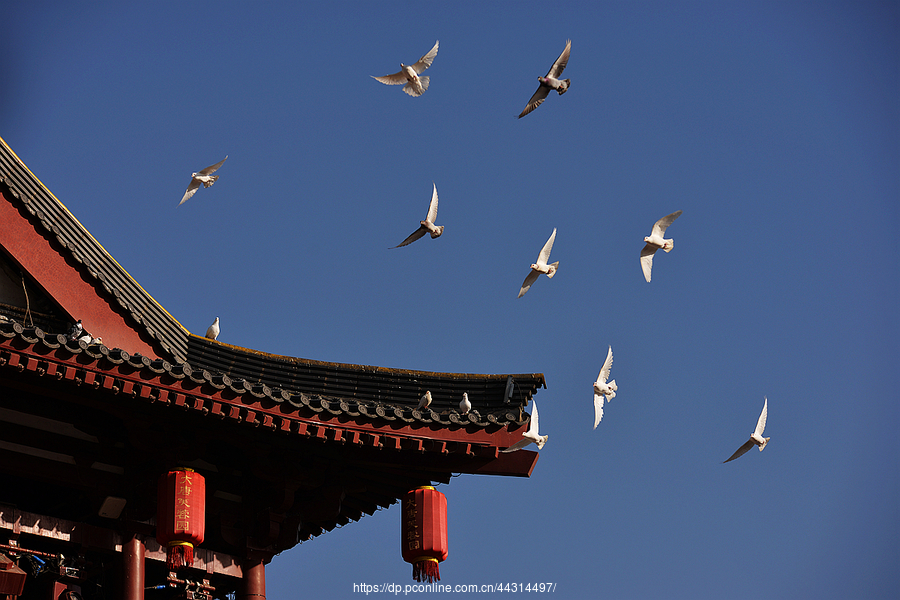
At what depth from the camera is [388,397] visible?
45.5ft

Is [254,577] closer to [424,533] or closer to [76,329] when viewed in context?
[424,533]

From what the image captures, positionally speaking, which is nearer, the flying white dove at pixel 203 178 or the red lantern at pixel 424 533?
the red lantern at pixel 424 533

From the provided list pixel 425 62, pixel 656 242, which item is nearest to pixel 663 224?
pixel 656 242

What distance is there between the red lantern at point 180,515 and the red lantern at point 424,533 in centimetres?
250

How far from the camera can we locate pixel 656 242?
17297mm

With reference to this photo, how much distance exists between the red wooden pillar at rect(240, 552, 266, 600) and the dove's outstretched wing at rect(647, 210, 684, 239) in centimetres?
869

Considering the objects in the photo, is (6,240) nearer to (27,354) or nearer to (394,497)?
(27,354)

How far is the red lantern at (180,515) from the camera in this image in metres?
10.9

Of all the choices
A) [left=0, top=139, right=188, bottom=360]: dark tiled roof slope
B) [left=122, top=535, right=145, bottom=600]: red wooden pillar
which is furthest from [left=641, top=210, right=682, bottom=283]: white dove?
[left=122, top=535, right=145, bottom=600]: red wooden pillar

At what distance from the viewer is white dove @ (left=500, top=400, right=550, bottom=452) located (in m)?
12.1

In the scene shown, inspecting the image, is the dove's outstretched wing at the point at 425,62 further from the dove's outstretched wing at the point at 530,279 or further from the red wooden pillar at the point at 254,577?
the red wooden pillar at the point at 254,577

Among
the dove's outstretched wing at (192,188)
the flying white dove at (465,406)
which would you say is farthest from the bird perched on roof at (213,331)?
the flying white dove at (465,406)

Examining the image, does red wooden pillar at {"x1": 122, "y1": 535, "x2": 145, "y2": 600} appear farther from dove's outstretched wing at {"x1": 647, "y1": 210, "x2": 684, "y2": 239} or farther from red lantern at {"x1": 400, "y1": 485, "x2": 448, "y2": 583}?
dove's outstretched wing at {"x1": 647, "y1": 210, "x2": 684, "y2": 239}

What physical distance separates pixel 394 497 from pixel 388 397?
1.44 meters
